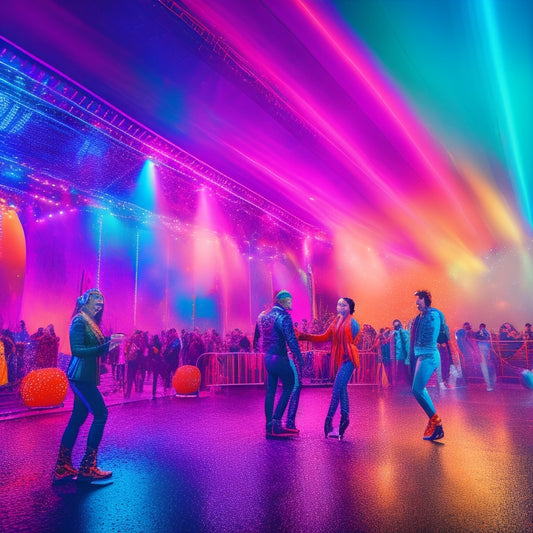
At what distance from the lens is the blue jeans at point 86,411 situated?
13.0 feet

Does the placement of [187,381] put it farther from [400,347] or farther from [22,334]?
[22,334]

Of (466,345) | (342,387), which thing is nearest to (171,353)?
(342,387)

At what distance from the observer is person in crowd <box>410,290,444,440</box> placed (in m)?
5.61

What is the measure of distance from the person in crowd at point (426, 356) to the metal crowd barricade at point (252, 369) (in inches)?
305

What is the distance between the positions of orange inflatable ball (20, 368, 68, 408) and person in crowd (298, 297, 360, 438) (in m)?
6.28

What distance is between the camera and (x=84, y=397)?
3.96 metres

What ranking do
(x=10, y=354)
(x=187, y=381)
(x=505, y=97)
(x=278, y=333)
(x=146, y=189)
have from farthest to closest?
(x=146, y=189) < (x=10, y=354) < (x=187, y=381) < (x=505, y=97) < (x=278, y=333)

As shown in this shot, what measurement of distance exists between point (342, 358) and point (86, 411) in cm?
355

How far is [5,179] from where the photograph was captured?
15.2 meters

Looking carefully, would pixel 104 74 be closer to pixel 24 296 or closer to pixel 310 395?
pixel 310 395

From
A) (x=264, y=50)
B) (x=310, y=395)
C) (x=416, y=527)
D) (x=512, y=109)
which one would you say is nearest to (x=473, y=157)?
(x=512, y=109)

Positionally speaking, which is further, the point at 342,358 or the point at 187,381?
the point at 187,381

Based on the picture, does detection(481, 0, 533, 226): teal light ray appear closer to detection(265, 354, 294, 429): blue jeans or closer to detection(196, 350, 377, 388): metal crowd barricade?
detection(265, 354, 294, 429): blue jeans

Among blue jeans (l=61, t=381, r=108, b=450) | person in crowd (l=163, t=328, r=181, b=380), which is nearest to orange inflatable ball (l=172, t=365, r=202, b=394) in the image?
person in crowd (l=163, t=328, r=181, b=380)
